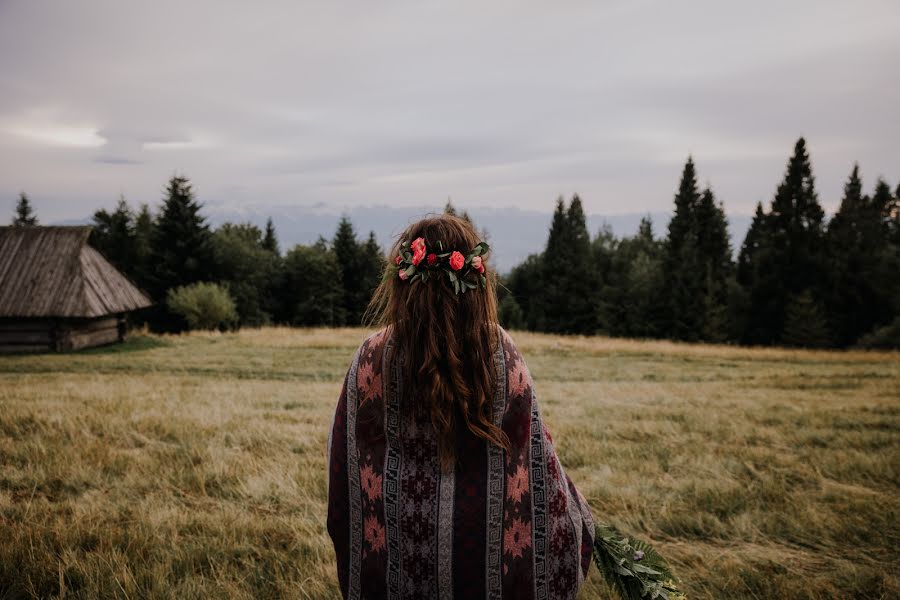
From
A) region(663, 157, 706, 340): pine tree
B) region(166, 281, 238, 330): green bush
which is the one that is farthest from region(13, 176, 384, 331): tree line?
region(663, 157, 706, 340): pine tree

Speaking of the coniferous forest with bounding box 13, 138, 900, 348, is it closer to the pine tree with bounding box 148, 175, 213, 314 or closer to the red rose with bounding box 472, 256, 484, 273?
the pine tree with bounding box 148, 175, 213, 314

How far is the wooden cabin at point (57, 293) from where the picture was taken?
1767 centimetres

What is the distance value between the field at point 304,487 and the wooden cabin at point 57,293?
398 inches

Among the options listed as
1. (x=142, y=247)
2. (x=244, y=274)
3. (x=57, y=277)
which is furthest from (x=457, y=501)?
(x=142, y=247)

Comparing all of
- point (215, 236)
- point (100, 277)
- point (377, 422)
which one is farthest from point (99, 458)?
point (215, 236)

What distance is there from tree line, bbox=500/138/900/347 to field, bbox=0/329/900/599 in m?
35.5

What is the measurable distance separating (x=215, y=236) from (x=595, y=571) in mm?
54783

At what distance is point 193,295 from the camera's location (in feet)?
99.8

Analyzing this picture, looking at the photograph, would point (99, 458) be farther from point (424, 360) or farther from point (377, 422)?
point (424, 360)

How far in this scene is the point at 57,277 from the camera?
61.5ft

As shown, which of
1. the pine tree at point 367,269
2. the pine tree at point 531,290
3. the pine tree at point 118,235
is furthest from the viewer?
Answer: the pine tree at point 531,290

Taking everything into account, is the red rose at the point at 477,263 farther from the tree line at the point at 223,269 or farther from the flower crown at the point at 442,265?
the tree line at the point at 223,269

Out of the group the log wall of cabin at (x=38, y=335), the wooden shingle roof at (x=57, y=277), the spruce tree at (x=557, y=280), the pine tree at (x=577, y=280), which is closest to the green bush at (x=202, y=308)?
the wooden shingle roof at (x=57, y=277)

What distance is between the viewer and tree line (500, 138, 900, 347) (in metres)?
38.2
